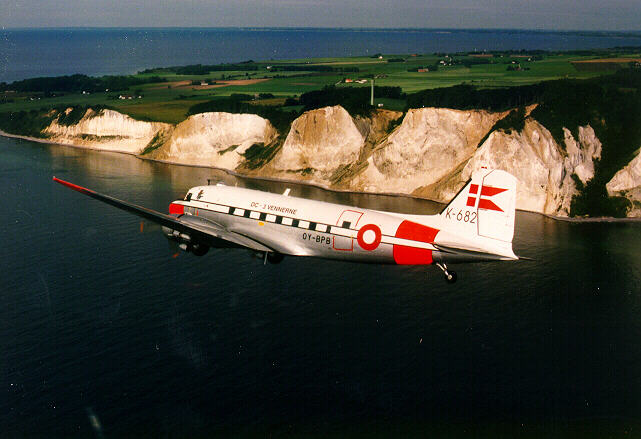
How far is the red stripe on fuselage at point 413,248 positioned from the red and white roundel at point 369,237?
1.47 m

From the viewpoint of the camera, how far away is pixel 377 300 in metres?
72.3

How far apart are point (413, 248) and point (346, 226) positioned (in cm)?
Answer: 550

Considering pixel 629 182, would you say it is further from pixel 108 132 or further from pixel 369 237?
pixel 108 132

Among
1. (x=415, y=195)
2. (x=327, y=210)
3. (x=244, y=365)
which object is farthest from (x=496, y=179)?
(x=415, y=195)

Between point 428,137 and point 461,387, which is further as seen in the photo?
point 428,137

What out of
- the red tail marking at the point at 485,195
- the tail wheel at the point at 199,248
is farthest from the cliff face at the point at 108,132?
the red tail marking at the point at 485,195

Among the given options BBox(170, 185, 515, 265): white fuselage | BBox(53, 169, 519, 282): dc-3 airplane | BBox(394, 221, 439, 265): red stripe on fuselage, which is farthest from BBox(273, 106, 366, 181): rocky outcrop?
BBox(394, 221, 439, 265): red stripe on fuselage

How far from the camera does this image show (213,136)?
6427 inches

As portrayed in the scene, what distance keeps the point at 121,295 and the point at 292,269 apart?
2001 cm

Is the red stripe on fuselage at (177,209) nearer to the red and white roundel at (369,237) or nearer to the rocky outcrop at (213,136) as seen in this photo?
the red and white roundel at (369,237)

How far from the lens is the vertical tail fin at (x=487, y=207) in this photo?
47625mm

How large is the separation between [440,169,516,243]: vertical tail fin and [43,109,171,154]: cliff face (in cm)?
13691

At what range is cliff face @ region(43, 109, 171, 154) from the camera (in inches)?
7003

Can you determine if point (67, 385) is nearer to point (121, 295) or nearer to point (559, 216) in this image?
point (121, 295)
